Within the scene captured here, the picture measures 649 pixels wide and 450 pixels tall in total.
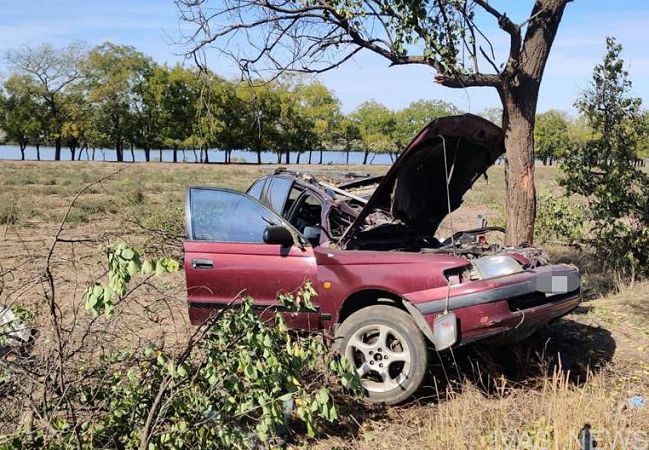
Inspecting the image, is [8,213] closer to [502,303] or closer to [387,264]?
[387,264]

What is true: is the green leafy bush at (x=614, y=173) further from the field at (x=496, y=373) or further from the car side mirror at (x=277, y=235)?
the car side mirror at (x=277, y=235)

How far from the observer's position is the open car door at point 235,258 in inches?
201

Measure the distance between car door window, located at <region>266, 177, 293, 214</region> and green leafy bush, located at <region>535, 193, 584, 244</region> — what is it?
5.58 m

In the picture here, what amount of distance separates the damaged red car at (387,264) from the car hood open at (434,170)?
0.05 ft

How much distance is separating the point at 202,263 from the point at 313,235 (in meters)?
1.07

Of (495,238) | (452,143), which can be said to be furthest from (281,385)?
(495,238)

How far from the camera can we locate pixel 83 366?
142 inches

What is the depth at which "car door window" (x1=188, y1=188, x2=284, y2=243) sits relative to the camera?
539 cm

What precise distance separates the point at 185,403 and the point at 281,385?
590mm

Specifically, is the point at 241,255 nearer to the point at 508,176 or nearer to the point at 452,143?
the point at 452,143

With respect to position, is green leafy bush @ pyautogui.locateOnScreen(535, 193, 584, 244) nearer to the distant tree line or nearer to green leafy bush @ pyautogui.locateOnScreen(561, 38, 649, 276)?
green leafy bush @ pyautogui.locateOnScreen(561, 38, 649, 276)

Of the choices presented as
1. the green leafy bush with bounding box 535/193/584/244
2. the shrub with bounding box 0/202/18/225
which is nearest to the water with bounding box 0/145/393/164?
the shrub with bounding box 0/202/18/225

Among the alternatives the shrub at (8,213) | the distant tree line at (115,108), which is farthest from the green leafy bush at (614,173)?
the distant tree line at (115,108)

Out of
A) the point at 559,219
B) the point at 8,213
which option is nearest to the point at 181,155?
the point at 8,213
